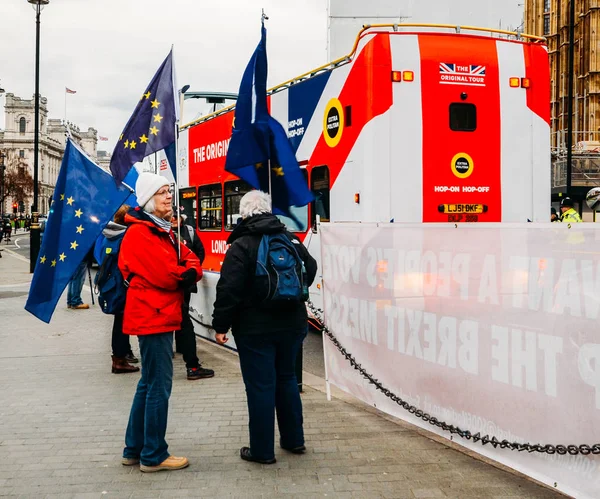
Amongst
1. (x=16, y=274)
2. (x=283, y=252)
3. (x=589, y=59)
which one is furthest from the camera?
(x=589, y=59)

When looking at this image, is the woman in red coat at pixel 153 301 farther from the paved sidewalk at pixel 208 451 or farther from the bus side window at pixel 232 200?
the bus side window at pixel 232 200

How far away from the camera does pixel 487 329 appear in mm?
4273

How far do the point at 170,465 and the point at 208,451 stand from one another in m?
0.44

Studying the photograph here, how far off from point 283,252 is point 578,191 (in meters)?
33.5

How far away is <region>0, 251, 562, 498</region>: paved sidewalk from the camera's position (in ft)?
14.0

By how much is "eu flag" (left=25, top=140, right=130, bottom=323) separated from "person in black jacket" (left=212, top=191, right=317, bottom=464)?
2016mm

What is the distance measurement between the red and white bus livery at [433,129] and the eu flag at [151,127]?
2.20 meters

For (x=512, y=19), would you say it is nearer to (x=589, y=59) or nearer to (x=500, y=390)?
(x=500, y=390)

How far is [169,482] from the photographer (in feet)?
14.3

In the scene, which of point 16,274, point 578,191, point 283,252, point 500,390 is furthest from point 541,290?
point 578,191

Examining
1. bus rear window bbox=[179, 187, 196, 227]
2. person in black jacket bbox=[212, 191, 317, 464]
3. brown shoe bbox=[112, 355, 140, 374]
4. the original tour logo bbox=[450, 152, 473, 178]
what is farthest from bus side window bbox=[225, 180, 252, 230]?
person in black jacket bbox=[212, 191, 317, 464]

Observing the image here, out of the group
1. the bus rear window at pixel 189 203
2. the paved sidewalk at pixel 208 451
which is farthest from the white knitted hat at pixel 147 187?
the bus rear window at pixel 189 203

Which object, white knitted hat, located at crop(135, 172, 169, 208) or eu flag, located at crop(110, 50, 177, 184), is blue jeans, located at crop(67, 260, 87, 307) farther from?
white knitted hat, located at crop(135, 172, 169, 208)

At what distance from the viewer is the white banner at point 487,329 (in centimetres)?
364
